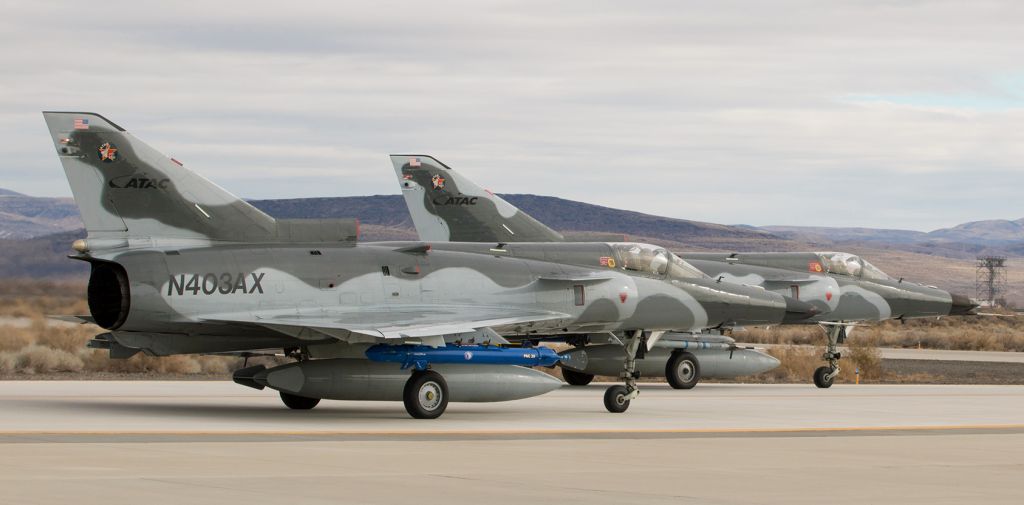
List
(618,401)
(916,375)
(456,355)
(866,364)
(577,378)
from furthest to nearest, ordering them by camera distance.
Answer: (916,375) → (866,364) → (577,378) → (618,401) → (456,355)

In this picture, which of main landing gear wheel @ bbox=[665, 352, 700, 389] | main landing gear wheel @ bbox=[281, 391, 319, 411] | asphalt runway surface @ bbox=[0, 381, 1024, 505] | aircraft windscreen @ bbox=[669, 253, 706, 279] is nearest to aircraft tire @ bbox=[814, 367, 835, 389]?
main landing gear wheel @ bbox=[665, 352, 700, 389]

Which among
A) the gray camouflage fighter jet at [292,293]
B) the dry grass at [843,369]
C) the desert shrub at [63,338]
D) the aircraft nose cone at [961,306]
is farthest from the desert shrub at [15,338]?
the aircraft nose cone at [961,306]

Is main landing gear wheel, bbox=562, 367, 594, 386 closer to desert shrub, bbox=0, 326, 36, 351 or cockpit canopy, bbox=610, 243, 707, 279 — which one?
cockpit canopy, bbox=610, 243, 707, 279

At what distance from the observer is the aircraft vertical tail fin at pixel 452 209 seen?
32.4 metres

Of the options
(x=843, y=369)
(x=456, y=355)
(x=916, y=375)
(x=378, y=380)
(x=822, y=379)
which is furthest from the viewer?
(x=916, y=375)

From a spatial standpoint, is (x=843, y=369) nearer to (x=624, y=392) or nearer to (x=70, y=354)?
(x=624, y=392)

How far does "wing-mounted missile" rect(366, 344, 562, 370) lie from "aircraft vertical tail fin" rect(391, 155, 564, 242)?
34.4ft

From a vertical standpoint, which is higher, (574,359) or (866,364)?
(574,359)

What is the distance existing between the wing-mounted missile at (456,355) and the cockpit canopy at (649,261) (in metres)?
3.39

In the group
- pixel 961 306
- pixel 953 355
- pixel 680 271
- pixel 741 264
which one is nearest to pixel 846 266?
pixel 741 264

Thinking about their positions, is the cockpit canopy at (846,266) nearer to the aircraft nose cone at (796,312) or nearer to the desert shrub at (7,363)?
the aircraft nose cone at (796,312)

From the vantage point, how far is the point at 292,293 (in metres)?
21.4

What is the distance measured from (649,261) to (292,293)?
649cm

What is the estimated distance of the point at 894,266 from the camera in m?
183
